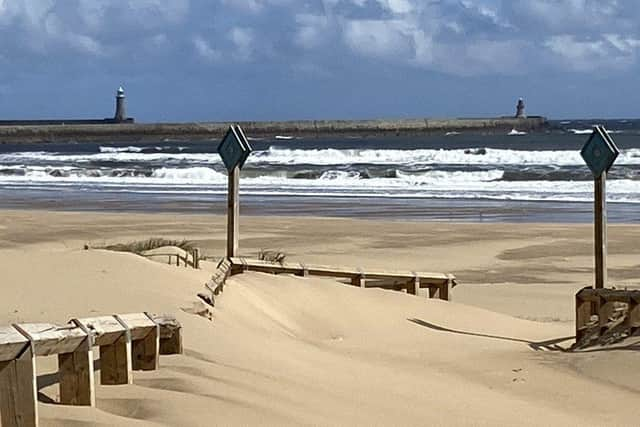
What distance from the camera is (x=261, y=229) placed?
2056 centimetres

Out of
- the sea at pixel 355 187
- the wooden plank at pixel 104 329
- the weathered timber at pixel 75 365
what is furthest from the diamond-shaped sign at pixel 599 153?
the sea at pixel 355 187

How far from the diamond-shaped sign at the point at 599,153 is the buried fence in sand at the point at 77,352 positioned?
15.9 feet

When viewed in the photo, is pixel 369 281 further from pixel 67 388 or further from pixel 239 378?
pixel 67 388

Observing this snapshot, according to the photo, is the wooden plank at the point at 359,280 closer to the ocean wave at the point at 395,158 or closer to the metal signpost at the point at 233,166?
the metal signpost at the point at 233,166

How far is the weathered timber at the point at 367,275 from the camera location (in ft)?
34.6

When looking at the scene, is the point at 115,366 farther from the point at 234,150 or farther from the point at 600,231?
the point at 234,150

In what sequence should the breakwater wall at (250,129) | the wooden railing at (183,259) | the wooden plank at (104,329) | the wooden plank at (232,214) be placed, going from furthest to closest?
the breakwater wall at (250,129)
the wooden plank at (232,214)
the wooden railing at (183,259)
the wooden plank at (104,329)

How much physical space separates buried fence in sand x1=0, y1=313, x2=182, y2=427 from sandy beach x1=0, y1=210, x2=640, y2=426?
0.09 metres

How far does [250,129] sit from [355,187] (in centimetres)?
6195

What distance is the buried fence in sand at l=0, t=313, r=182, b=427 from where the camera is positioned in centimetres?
412

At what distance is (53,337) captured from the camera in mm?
4414

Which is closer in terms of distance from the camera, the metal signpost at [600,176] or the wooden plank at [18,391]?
the wooden plank at [18,391]

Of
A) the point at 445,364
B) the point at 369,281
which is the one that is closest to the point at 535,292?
the point at 369,281

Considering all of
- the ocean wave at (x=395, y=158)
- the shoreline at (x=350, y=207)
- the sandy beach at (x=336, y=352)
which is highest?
the ocean wave at (x=395, y=158)
